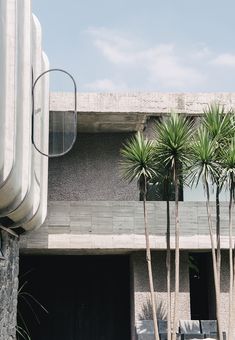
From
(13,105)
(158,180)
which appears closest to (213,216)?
(158,180)

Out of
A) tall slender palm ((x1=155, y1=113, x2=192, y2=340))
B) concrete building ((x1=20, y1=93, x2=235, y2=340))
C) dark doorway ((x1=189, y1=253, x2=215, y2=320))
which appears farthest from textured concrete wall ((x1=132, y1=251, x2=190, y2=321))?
dark doorway ((x1=189, y1=253, x2=215, y2=320))

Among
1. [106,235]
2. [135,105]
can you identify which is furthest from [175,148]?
[106,235]

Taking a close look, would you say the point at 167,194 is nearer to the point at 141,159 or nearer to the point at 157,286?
the point at 141,159

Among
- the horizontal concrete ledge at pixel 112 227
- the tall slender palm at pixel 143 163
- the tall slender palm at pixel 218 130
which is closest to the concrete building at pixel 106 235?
the horizontal concrete ledge at pixel 112 227

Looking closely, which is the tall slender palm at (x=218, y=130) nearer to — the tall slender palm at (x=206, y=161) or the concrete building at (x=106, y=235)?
the tall slender palm at (x=206, y=161)

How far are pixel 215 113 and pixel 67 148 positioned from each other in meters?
5.14

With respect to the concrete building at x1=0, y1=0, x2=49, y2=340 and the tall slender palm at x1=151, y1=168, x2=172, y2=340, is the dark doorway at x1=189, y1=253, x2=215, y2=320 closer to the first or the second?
the tall slender palm at x1=151, y1=168, x2=172, y2=340

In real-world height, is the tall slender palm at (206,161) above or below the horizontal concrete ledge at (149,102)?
below

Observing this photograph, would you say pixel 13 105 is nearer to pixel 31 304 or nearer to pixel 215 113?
pixel 215 113

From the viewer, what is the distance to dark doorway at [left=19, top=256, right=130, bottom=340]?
18938 millimetres

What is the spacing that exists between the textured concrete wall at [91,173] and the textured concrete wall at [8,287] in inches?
145

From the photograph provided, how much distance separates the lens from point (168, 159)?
13836mm

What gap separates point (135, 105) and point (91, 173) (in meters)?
2.56

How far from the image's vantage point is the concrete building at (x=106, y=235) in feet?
48.8
